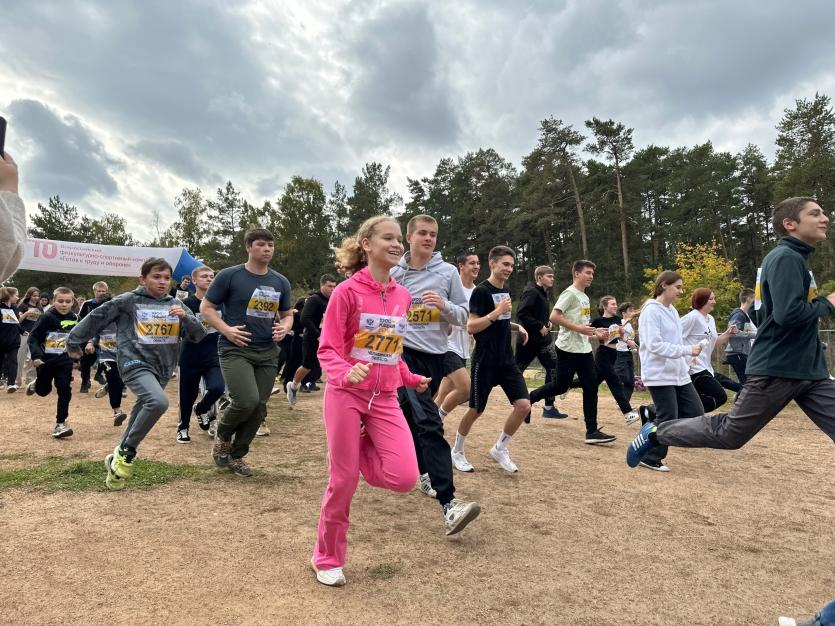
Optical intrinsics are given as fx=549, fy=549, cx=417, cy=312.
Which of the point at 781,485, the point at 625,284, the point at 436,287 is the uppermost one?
the point at 625,284

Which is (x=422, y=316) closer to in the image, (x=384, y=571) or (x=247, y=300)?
(x=247, y=300)

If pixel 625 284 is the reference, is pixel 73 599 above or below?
below

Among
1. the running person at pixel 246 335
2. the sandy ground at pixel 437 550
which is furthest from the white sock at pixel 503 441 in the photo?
the running person at pixel 246 335

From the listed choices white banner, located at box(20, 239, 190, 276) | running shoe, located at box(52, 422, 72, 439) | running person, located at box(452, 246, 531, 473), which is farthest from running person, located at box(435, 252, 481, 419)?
white banner, located at box(20, 239, 190, 276)

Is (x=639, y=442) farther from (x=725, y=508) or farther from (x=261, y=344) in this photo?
(x=261, y=344)

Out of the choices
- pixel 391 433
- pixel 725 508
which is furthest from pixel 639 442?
pixel 391 433

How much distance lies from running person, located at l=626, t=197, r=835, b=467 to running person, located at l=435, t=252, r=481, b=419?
2.49 metres

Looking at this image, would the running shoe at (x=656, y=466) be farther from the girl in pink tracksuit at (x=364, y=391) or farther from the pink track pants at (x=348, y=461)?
the pink track pants at (x=348, y=461)

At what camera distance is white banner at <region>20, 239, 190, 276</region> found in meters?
16.9

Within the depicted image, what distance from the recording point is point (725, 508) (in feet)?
15.3

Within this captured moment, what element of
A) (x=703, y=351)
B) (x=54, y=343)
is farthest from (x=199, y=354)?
(x=703, y=351)

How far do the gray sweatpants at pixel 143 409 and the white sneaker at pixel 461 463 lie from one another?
284 cm

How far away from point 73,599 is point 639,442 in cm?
400

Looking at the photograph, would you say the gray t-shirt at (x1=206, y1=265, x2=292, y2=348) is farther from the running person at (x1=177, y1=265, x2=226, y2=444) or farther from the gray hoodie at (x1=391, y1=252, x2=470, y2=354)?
the running person at (x1=177, y1=265, x2=226, y2=444)
